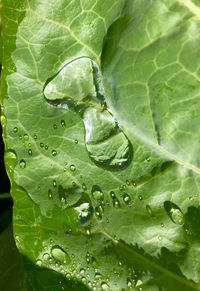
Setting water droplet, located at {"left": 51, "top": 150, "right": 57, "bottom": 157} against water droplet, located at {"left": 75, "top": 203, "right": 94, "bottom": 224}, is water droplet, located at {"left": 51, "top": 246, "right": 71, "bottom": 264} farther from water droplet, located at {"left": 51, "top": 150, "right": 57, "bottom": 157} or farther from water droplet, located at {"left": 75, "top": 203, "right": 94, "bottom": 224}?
water droplet, located at {"left": 51, "top": 150, "right": 57, "bottom": 157}

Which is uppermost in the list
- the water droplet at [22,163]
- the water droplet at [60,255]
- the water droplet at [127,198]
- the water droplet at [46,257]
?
the water droplet at [22,163]

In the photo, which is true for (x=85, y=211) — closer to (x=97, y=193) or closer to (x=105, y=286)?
(x=97, y=193)

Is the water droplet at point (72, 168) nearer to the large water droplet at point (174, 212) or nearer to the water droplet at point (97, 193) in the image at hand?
the water droplet at point (97, 193)

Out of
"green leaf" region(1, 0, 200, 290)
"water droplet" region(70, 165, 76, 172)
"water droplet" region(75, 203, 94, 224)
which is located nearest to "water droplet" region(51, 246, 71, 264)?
"green leaf" region(1, 0, 200, 290)

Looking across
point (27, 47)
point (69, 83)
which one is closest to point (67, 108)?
point (69, 83)

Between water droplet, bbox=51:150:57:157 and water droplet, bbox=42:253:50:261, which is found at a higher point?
water droplet, bbox=51:150:57:157

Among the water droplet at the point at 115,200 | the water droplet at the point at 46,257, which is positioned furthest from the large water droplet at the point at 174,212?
the water droplet at the point at 46,257

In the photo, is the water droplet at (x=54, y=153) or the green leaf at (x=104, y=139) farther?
the water droplet at (x=54, y=153)

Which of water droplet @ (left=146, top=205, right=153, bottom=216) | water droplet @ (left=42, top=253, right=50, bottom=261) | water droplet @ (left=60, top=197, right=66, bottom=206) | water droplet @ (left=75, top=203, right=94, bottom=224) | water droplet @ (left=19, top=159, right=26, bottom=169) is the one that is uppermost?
water droplet @ (left=19, top=159, right=26, bottom=169)

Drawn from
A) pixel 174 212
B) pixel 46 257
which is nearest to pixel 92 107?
pixel 174 212
